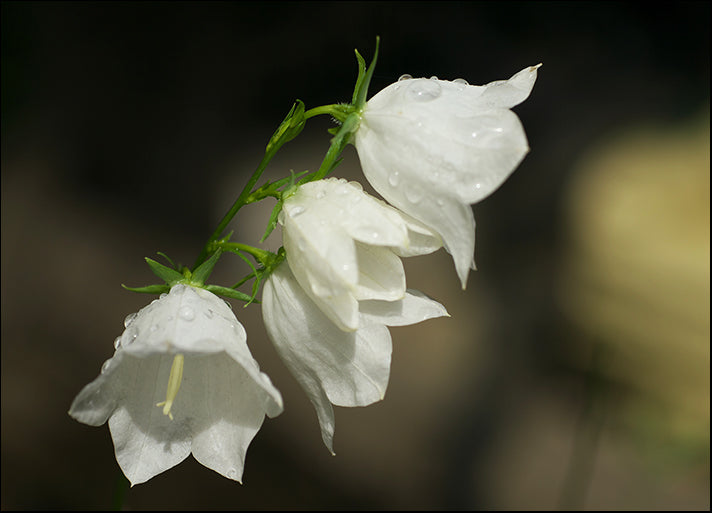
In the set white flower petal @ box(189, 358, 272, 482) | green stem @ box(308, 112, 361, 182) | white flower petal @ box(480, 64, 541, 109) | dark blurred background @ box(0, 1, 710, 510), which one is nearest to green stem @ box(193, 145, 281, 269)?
green stem @ box(308, 112, 361, 182)

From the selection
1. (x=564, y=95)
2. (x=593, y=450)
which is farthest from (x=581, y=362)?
(x=564, y=95)

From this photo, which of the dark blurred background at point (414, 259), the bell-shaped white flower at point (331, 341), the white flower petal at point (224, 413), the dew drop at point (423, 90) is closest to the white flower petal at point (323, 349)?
the bell-shaped white flower at point (331, 341)

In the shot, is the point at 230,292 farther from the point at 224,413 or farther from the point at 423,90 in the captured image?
the point at 423,90

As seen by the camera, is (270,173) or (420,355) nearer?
(420,355)

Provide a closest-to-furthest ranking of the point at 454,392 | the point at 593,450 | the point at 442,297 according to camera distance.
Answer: the point at 593,450
the point at 454,392
the point at 442,297

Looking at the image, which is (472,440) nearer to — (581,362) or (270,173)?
(581,362)

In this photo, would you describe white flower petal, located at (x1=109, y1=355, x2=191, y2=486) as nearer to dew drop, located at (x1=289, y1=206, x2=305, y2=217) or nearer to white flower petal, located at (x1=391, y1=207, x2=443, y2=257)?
dew drop, located at (x1=289, y1=206, x2=305, y2=217)

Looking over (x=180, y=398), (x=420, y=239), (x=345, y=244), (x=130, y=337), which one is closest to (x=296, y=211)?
(x=345, y=244)
